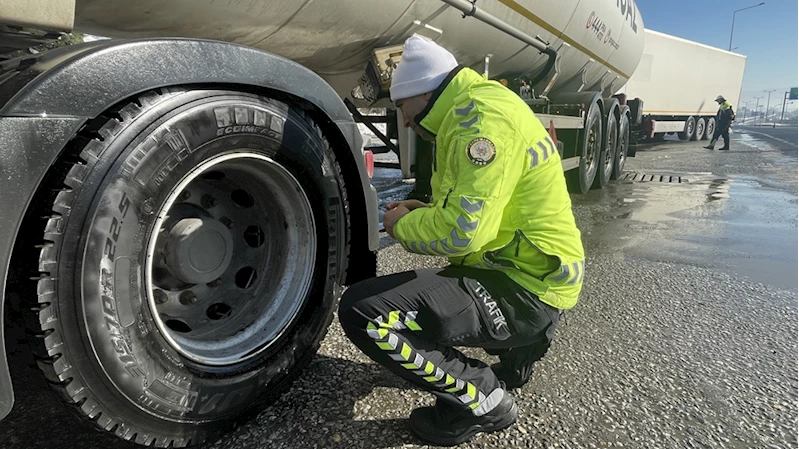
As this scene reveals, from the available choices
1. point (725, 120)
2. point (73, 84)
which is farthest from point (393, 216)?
point (725, 120)

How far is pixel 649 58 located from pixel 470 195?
1961 cm

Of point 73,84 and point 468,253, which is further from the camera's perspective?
point 468,253

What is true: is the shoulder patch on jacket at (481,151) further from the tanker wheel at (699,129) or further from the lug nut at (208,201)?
the tanker wheel at (699,129)

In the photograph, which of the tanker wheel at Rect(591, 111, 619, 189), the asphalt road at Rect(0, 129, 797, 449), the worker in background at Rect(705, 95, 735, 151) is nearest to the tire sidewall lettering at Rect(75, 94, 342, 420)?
the asphalt road at Rect(0, 129, 797, 449)

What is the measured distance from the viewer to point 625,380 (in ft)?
7.95

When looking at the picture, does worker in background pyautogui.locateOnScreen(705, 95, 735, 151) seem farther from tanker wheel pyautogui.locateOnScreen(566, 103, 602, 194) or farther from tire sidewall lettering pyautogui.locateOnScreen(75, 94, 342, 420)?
tire sidewall lettering pyautogui.locateOnScreen(75, 94, 342, 420)

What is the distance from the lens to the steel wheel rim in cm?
192

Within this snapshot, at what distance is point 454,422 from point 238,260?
1.11m

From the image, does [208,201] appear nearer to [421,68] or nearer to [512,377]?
[421,68]

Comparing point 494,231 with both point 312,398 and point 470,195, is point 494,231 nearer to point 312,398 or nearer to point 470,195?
point 470,195

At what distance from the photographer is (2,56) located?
1695 mm

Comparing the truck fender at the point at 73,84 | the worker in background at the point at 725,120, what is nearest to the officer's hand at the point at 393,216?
the truck fender at the point at 73,84

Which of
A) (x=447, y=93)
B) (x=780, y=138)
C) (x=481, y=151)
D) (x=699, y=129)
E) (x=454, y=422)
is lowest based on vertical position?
(x=780, y=138)

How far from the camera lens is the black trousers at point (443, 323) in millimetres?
1936
